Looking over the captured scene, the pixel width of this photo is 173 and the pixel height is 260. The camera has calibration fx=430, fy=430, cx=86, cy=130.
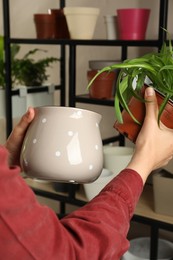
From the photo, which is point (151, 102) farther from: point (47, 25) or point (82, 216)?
point (47, 25)

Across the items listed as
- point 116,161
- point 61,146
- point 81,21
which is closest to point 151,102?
point 61,146

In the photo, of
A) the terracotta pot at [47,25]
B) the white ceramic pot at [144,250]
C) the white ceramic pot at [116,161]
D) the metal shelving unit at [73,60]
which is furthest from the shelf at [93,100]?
the white ceramic pot at [144,250]

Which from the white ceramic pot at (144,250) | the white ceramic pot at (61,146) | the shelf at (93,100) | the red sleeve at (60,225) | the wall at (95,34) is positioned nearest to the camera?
the red sleeve at (60,225)

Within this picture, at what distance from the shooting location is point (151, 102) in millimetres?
803

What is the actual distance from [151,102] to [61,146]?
0.61 ft

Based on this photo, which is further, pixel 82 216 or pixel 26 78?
pixel 26 78

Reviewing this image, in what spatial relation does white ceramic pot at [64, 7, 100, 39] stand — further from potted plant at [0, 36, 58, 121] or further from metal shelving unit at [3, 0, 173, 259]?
potted plant at [0, 36, 58, 121]

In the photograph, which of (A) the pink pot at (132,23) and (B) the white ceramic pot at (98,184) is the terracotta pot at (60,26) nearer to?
(A) the pink pot at (132,23)

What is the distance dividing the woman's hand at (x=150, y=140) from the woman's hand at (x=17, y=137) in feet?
0.71

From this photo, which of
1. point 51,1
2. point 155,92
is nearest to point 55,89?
point 51,1

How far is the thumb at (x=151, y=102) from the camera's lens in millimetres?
800

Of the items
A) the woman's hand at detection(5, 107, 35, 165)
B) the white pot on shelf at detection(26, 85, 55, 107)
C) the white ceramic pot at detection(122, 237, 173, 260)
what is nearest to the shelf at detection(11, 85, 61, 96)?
the white pot on shelf at detection(26, 85, 55, 107)

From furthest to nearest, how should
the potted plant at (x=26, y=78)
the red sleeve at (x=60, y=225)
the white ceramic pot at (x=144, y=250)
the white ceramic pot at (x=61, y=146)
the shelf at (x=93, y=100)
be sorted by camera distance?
the potted plant at (x=26, y=78)
the white ceramic pot at (x=144, y=250)
the shelf at (x=93, y=100)
the white ceramic pot at (x=61, y=146)
the red sleeve at (x=60, y=225)

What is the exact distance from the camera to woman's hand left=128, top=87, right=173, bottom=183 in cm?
79
